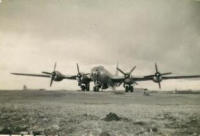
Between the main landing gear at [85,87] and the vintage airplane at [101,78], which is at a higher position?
the vintage airplane at [101,78]

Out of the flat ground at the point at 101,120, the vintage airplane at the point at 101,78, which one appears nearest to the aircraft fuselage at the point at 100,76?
the vintage airplane at the point at 101,78

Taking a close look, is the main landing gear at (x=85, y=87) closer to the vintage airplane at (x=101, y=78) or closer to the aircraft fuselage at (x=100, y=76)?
the vintage airplane at (x=101, y=78)

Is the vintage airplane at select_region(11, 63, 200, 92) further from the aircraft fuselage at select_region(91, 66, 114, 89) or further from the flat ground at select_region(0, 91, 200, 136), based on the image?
the flat ground at select_region(0, 91, 200, 136)

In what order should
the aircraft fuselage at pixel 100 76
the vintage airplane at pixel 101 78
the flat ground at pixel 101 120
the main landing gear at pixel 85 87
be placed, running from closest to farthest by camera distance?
the flat ground at pixel 101 120
the vintage airplane at pixel 101 78
the aircraft fuselage at pixel 100 76
the main landing gear at pixel 85 87

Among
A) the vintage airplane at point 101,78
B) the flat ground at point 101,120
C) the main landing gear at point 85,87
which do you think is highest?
the vintage airplane at point 101,78

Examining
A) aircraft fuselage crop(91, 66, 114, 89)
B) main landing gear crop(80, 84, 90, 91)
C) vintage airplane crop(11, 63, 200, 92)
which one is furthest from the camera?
main landing gear crop(80, 84, 90, 91)

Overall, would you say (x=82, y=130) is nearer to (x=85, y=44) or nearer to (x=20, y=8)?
(x=85, y=44)

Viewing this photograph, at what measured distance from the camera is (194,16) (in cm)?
820

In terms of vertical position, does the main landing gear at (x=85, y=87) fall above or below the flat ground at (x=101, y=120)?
above

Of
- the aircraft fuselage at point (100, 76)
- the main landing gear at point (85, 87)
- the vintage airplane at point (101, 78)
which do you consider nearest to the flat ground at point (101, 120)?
the vintage airplane at point (101, 78)

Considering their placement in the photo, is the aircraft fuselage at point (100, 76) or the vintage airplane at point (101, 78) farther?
the aircraft fuselage at point (100, 76)

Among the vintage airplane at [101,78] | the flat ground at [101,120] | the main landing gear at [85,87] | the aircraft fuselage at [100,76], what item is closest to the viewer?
the flat ground at [101,120]

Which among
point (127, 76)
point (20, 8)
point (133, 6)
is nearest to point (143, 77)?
point (127, 76)

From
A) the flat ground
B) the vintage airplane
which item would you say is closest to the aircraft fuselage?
the vintage airplane
